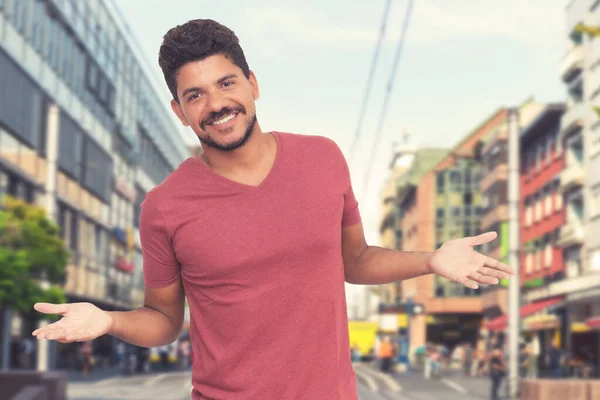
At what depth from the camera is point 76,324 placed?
287 centimetres

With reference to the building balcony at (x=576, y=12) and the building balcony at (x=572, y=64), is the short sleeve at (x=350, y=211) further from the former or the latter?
the building balcony at (x=572, y=64)

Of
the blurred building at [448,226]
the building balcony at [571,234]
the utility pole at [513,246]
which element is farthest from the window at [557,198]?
the blurred building at [448,226]

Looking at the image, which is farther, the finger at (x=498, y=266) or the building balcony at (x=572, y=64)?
the building balcony at (x=572, y=64)

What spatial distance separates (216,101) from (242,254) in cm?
40

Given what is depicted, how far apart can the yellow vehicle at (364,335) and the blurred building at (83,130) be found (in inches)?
516

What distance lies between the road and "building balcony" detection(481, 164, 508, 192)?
26.3 metres

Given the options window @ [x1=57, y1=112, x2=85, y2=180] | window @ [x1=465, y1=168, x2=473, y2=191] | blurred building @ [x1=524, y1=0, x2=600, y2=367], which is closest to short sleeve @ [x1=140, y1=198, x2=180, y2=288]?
window @ [x1=57, y1=112, x2=85, y2=180]

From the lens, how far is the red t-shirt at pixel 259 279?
2883mm

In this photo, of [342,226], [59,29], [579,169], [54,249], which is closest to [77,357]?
[59,29]

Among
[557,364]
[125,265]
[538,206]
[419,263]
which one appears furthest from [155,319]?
[538,206]

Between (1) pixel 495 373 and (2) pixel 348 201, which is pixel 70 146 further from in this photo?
(2) pixel 348 201

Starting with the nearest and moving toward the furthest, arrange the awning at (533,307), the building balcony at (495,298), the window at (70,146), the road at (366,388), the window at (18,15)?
1. the road at (366,388)
2. the window at (18,15)
3. the window at (70,146)
4. the awning at (533,307)
5. the building balcony at (495,298)

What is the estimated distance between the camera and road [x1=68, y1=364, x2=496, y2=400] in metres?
29.5

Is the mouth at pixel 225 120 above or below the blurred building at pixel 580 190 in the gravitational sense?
below
